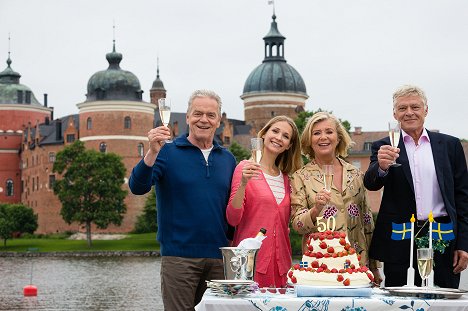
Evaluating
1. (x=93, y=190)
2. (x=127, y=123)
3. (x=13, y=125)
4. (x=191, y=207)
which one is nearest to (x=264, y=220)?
(x=191, y=207)

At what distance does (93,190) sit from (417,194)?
181 feet

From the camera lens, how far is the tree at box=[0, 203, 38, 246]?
205 ft

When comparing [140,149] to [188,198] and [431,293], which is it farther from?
[431,293]

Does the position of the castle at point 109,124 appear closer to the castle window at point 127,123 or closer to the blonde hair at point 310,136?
the castle window at point 127,123

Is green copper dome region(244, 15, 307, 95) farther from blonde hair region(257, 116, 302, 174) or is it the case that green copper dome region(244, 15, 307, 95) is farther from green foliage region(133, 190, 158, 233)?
blonde hair region(257, 116, 302, 174)

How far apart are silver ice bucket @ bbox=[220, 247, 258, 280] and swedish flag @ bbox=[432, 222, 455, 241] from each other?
1355 millimetres

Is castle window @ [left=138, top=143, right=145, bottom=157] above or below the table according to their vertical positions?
above

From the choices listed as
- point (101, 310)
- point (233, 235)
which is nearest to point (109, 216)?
point (101, 310)

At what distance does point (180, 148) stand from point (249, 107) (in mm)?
74470

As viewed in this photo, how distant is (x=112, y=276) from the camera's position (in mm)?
32688

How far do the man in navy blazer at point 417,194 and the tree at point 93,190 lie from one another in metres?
54.3

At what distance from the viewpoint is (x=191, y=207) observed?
648cm

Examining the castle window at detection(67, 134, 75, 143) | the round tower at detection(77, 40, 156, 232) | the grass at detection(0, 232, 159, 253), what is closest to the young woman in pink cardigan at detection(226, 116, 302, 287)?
the grass at detection(0, 232, 159, 253)

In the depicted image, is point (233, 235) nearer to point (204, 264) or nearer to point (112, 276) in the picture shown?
point (204, 264)
